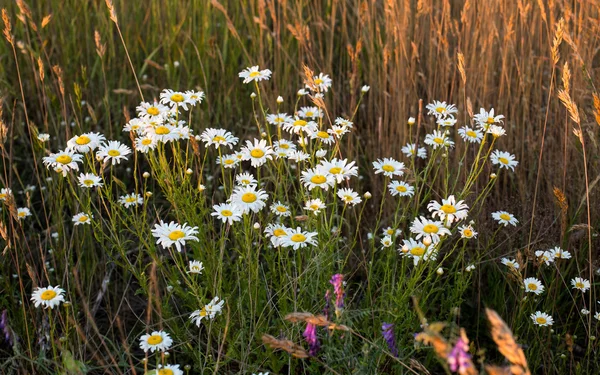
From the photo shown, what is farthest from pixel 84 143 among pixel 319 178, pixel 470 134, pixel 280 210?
pixel 470 134

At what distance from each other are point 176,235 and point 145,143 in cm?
33

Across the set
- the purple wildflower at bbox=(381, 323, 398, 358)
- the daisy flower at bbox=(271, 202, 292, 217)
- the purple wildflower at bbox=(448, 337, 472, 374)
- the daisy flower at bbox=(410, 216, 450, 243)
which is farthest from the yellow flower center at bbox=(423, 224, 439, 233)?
the purple wildflower at bbox=(448, 337, 472, 374)

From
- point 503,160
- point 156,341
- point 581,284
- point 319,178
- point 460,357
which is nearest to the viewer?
point 460,357

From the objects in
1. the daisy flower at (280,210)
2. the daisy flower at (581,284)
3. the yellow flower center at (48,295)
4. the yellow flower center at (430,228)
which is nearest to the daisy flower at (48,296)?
the yellow flower center at (48,295)

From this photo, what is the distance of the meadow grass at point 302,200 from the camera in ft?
5.68

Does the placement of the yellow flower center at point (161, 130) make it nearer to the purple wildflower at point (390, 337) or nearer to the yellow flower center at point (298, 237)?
the yellow flower center at point (298, 237)

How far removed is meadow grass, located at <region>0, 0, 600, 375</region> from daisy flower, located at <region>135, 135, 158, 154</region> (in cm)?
1

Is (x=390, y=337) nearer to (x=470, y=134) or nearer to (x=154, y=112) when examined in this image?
(x=470, y=134)

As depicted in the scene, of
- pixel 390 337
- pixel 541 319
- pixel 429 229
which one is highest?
pixel 429 229

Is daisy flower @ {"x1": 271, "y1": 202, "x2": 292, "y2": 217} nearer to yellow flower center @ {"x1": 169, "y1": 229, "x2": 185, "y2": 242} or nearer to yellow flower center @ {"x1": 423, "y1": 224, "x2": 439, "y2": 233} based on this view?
yellow flower center @ {"x1": 169, "y1": 229, "x2": 185, "y2": 242}

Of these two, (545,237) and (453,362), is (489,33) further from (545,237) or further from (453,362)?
(453,362)

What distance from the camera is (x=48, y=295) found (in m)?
1.73

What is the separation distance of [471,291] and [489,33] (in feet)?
3.37

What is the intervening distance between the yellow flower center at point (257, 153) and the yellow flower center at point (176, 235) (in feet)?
1.08
